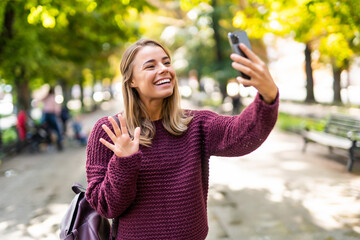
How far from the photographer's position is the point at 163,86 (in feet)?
5.74

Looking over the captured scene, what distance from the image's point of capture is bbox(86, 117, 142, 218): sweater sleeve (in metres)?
1.49

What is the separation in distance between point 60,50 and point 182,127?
14.0 metres

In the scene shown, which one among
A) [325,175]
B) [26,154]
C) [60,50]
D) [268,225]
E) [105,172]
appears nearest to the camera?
[105,172]

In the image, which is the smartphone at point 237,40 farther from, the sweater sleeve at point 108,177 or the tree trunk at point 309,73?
the tree trunk at point 309,73

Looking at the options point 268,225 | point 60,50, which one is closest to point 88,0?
point 268,225

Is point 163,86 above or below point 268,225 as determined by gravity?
above

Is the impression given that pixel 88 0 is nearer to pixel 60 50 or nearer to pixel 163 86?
pixel 163 86

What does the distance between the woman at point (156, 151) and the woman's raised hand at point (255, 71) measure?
15 centimetres

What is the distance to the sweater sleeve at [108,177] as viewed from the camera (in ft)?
4.90

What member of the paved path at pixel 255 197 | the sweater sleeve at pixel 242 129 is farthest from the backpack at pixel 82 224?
the paved path at pixel 255 197

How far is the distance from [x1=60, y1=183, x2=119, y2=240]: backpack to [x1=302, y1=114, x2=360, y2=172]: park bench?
627 centimetres

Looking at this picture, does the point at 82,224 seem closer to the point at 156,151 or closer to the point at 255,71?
the point at 156,151

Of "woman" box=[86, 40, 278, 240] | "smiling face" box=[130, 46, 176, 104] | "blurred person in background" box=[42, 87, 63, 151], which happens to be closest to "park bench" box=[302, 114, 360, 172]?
"woman" box=[86, 40, 278, 240]

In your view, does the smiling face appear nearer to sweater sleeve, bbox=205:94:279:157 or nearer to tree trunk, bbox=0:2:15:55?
sweater sleeve, bbox=205:94:279:157
